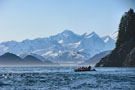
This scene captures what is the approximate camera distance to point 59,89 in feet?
261

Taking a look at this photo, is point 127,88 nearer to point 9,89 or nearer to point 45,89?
point 45,89

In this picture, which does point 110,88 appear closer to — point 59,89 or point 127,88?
point 127,88

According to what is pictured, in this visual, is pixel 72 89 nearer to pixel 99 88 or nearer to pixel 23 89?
pixel 99 88

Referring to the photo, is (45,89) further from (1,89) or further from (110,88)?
(110,88)

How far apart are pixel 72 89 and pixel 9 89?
16898 millimetres

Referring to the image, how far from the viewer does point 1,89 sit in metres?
80.2

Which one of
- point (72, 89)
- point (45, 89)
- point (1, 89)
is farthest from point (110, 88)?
point (1, 89)

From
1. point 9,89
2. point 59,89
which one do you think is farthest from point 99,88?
point 9,89

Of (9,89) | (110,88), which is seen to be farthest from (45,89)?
(110,88)

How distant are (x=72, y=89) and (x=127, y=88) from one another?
14725mm

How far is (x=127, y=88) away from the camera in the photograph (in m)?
80.8

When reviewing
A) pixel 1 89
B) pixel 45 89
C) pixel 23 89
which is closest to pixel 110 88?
pixel 45 89

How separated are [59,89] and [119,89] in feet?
50.7

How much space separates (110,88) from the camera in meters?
80.7
